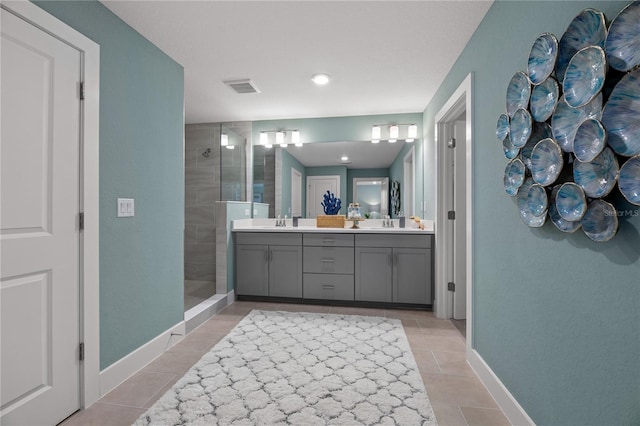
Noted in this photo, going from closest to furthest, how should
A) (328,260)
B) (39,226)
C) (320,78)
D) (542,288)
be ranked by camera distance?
(542,288), (39,226), (320,78), (328,260)

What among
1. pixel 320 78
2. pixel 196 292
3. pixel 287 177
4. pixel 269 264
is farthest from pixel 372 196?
pixel 196 292

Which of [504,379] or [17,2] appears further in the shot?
[504,379]

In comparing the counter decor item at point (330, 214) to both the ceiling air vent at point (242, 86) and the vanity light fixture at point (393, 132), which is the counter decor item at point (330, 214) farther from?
the ceiling air vent at point (242, 86)

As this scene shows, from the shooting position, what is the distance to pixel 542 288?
4.22 ft

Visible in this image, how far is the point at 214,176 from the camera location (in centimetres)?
414

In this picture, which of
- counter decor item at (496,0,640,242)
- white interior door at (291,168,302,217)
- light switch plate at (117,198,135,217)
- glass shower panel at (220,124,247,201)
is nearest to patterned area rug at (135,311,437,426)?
light switch plate at (117,198,135,217)

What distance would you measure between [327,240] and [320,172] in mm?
1028

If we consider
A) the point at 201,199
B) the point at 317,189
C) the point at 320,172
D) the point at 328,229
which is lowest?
the point at 328,229

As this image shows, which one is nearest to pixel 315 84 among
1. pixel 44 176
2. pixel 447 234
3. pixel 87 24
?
pixel 87 24

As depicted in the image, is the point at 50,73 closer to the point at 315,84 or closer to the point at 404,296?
the point at 315,84

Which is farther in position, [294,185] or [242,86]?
[294,185]

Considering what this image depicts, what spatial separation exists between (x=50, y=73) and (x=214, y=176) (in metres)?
2.69

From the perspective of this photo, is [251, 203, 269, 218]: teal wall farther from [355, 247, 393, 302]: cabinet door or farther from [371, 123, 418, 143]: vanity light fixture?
[371, 123, 418, 143]: vanity light fixture

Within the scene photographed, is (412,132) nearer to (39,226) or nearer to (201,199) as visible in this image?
(201,199)
